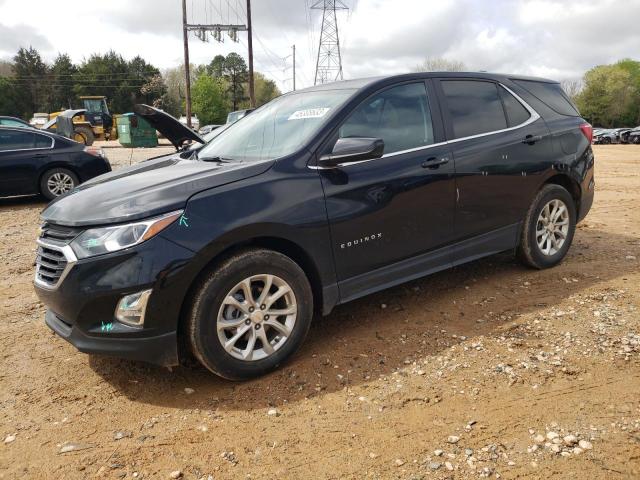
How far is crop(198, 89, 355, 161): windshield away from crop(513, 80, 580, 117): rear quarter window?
2.10m

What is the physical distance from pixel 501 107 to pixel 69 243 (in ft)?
11.8

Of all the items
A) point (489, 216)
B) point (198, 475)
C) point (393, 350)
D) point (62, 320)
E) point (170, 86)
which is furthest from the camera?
point (170, 86)

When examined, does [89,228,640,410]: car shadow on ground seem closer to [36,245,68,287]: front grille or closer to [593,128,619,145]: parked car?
[36,245,68,287]: front grille

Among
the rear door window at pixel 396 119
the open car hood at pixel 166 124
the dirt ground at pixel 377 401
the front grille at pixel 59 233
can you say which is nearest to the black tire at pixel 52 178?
the open car hood at pixel 166 124

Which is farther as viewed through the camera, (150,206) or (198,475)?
(150,206)

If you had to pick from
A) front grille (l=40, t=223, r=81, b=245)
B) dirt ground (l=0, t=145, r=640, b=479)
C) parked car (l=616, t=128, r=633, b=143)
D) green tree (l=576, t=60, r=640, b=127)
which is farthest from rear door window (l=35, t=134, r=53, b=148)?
green tree (l=576, t=60, r=640, b=127)

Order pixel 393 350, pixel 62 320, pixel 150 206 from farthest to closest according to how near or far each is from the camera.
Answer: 1. pixel 393 350
2. pixel 62 320
3. pixel 150 206

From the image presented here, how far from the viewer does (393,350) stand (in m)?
3.34

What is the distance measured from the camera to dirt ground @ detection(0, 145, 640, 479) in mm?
2320

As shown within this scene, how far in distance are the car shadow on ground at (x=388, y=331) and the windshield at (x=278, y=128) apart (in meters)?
1.38

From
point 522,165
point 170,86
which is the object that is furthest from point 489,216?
point 170,86

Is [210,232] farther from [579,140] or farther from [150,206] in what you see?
[579,140]

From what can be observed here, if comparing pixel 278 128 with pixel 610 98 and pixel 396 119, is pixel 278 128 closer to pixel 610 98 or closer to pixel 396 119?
pixel 396 119

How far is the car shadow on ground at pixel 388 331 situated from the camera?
296 centimetres
